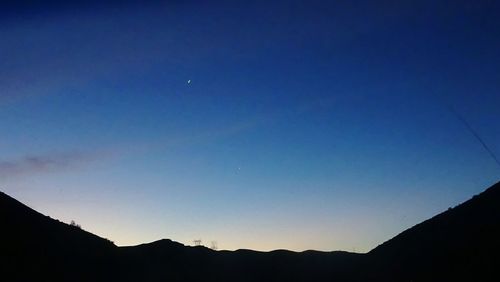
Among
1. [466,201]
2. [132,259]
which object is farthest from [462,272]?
[132,259]

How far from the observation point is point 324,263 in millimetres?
60938

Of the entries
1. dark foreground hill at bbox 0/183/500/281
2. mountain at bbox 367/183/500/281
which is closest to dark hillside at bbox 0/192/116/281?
dark foreground hill at bbox 0/183/500/281

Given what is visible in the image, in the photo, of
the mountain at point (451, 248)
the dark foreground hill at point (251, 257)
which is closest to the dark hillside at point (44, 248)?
the dark foreground hill at point (251, 257)

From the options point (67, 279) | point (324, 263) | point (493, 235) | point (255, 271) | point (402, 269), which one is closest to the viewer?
point (67, 279)

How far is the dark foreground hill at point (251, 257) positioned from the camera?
42656 millimetres

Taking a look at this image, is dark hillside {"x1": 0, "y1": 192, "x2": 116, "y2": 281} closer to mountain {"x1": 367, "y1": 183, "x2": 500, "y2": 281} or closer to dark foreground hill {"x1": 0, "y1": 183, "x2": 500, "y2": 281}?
dark foreground hill {"x1": 0, "y1": 183, "x2": 500, "y2": 281}

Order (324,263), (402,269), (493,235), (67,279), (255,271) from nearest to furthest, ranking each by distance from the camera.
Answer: (67,279), (493,235), (402,269), (255,271), (324,263)

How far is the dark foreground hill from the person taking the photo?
42.7 meters

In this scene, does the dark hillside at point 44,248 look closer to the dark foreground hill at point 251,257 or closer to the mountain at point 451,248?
the dark foreground hill at point 251,257

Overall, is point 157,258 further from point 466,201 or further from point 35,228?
point 466,201

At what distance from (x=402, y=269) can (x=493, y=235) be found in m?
10.1

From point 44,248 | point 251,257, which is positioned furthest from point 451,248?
point 44,248

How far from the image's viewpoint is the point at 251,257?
196 ft

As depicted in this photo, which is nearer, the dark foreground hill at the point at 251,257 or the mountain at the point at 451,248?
the dark foreground hill at the point at 251,257
